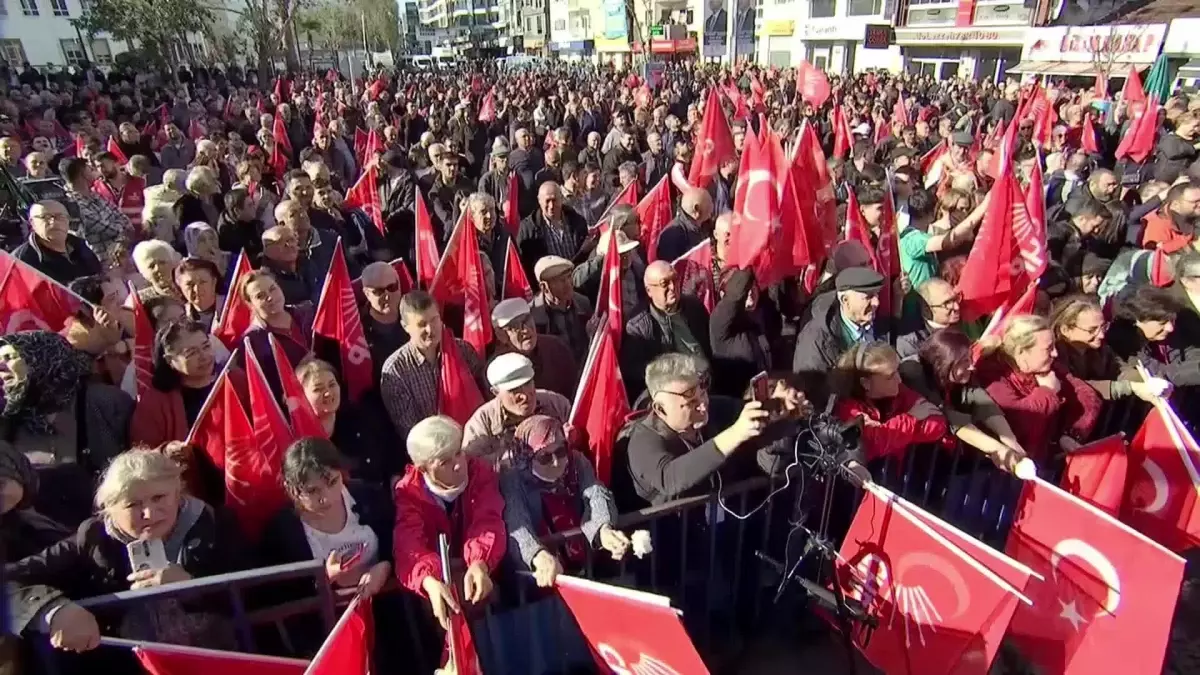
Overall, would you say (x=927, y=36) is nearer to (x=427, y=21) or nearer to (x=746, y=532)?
(x=746, y=532)

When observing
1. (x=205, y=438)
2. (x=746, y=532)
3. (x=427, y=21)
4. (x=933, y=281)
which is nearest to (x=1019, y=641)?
(x=746, y=532)

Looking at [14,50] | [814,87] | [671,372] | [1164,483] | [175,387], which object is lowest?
[1164,483]

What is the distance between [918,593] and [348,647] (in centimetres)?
201

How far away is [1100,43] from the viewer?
926 inches

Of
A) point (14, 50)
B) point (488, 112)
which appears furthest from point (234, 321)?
point (14, 50)

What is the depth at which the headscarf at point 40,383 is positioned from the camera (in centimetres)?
304

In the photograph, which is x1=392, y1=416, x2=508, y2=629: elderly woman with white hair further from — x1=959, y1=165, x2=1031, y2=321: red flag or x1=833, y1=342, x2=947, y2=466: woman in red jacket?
x1=959, y1=165, x2=1031, y2=321: red flag

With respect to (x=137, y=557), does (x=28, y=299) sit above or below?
above

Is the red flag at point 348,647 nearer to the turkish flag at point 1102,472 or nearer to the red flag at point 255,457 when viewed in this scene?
the red flag at point 255,457

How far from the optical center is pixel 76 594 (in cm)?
247

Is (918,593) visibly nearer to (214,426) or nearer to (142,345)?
(214,426)

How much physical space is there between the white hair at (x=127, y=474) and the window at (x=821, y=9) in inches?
1857

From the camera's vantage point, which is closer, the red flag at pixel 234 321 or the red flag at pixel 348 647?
the red flag at pixel 348 647

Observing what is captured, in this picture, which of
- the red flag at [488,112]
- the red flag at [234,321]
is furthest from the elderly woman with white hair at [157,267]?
the red flag at [488,112]
